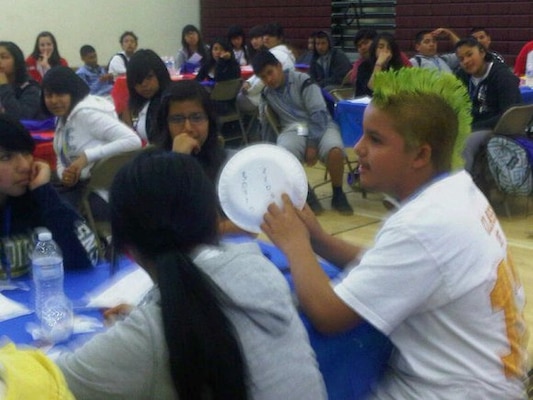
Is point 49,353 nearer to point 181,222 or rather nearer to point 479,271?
point 181,222

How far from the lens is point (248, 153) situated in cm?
161

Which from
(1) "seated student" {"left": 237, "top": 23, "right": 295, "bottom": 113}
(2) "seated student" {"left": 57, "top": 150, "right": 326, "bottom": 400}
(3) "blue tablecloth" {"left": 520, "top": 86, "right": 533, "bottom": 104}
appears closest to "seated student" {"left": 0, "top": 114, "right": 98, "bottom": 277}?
(2) "seated student" {"left": 57, "top": 150, "right": 326, "bottom": 400}

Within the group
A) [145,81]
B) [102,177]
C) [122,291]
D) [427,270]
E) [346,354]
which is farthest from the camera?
[145,81]

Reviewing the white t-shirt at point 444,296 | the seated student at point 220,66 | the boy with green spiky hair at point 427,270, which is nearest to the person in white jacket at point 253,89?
the seated student at point 220,66

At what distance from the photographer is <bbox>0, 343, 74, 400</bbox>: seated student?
821mm

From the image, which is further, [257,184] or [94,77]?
[94,77]

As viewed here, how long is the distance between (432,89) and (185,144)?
116 centimetres

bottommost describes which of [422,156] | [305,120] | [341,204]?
[341,204]

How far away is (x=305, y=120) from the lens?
4934 millimetres

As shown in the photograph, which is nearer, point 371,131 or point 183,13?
point 371,131

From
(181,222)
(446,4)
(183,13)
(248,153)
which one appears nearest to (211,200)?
(181,222)

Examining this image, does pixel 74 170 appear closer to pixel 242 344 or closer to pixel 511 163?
pixel 242 344

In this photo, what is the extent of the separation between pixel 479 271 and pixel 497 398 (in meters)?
0.25

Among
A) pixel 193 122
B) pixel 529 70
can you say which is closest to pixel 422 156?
pixel 193 122
